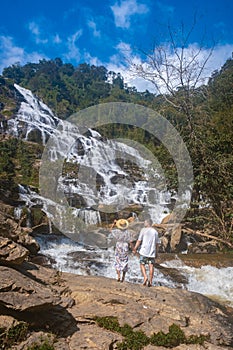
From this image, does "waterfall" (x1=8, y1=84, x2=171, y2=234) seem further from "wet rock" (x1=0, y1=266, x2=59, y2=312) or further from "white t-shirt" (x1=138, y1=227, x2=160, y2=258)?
"wet rock" (x1=0, y1=266, x2=59, y2=312)

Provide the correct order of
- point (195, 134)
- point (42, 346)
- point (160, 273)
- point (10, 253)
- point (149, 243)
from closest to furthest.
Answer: point (42, 346) < point (10, 253) < point (149, 243) < point (160, 273) < point (195, 134)

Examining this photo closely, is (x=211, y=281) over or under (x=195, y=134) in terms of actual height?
under

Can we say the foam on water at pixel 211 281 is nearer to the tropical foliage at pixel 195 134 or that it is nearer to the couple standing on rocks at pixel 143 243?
the tropical foliage at pixel 195 134

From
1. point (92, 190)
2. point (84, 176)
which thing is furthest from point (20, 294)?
point (84, 176)

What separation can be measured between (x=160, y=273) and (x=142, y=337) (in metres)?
5.59

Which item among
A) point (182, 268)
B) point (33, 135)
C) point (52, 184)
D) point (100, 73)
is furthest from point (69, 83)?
point (182, 268)

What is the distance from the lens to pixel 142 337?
5398 millimetres

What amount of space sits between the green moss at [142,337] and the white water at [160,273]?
158 inches

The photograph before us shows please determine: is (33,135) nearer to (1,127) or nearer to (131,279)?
(1,127)

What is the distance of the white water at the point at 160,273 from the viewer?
10.3m

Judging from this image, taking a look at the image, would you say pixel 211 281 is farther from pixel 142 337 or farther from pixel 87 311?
pixel 87 311

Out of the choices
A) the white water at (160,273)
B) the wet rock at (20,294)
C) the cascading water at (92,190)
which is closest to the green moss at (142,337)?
the wet rock at (20,294)

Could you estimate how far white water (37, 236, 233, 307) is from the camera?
10281 mm

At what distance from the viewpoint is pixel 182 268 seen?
11883 mm
